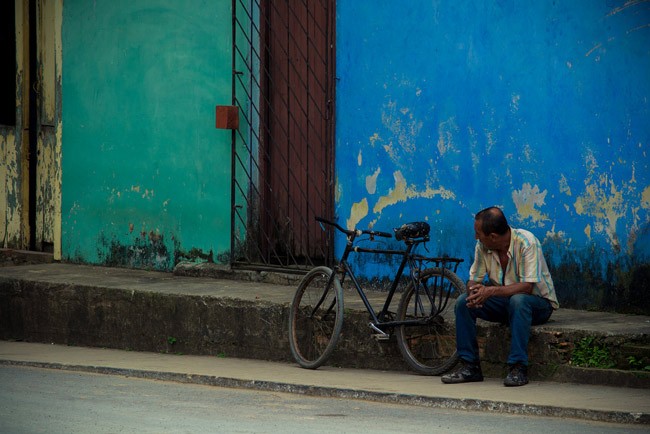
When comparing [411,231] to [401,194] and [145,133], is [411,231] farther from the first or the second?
[145,133]

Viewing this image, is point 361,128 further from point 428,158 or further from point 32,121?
point 32,121

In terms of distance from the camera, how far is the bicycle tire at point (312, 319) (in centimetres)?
938

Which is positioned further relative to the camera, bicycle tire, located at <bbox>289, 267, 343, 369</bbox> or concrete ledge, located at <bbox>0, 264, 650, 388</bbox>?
bicycle tire, located at <bbox>289, 267, 343, 369</bbox>

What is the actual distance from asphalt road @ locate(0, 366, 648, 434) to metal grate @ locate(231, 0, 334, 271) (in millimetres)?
Answer: 2615

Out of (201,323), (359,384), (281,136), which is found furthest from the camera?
(281,136)

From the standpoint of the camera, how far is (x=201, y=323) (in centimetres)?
1031

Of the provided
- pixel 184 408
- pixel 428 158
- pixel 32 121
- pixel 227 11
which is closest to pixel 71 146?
pixel 32 121

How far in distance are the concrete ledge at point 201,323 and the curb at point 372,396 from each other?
0.87m

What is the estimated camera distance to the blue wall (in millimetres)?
9086

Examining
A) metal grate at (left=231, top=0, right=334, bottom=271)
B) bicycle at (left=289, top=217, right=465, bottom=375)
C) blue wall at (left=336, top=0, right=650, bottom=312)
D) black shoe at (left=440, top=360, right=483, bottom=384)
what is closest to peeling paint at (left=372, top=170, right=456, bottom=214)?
blue wall at (left=336, top=0, right=650, bottom=312)

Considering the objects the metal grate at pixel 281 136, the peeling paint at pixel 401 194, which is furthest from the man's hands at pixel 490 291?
the metal grate at pixel 281 136

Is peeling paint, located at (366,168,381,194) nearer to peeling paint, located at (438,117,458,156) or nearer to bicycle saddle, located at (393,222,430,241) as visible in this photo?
peeling paint, located at (438,117,458,156)

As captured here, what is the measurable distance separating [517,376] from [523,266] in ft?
2.33

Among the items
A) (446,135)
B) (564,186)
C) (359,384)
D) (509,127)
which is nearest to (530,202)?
(564,186)
